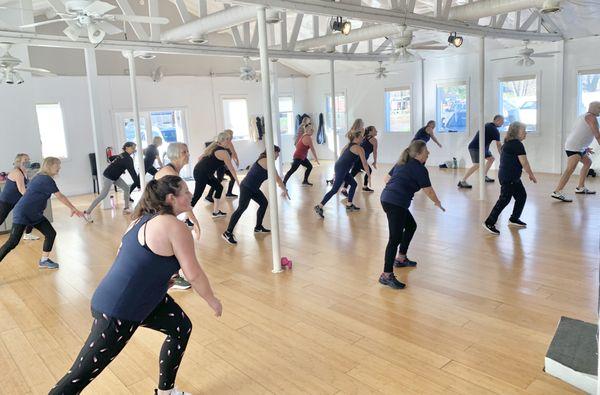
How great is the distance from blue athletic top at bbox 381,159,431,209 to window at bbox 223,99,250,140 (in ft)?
34.6

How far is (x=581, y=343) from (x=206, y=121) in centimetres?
1202

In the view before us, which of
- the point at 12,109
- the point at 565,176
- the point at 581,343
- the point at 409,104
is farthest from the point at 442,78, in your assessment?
the point at 581,343

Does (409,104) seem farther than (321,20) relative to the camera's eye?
Yes

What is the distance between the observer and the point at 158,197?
234 cm

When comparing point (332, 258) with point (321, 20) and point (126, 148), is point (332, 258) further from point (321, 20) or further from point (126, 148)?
point (321, 20)

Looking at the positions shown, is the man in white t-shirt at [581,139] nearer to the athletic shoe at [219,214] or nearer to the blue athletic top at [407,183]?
the blue athletic top at [407,183]

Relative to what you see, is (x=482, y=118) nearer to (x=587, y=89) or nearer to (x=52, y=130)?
(x=587, y=89)

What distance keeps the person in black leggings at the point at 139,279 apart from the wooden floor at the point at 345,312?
826mm

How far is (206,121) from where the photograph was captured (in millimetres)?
13820

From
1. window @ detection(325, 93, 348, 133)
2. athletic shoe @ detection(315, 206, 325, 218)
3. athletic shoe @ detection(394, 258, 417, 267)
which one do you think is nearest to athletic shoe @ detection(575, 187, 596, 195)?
athletic shoe @ detection(315, 206, 325, 218)

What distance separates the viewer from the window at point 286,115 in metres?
16.0

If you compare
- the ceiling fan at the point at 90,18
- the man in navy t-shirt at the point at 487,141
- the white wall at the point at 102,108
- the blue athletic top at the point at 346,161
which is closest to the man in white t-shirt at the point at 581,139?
the man in navy t-shirt at the point at 487,141

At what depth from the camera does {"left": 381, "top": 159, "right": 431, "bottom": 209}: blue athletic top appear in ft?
13.9

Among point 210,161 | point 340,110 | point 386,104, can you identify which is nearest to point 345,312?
point 210,161
